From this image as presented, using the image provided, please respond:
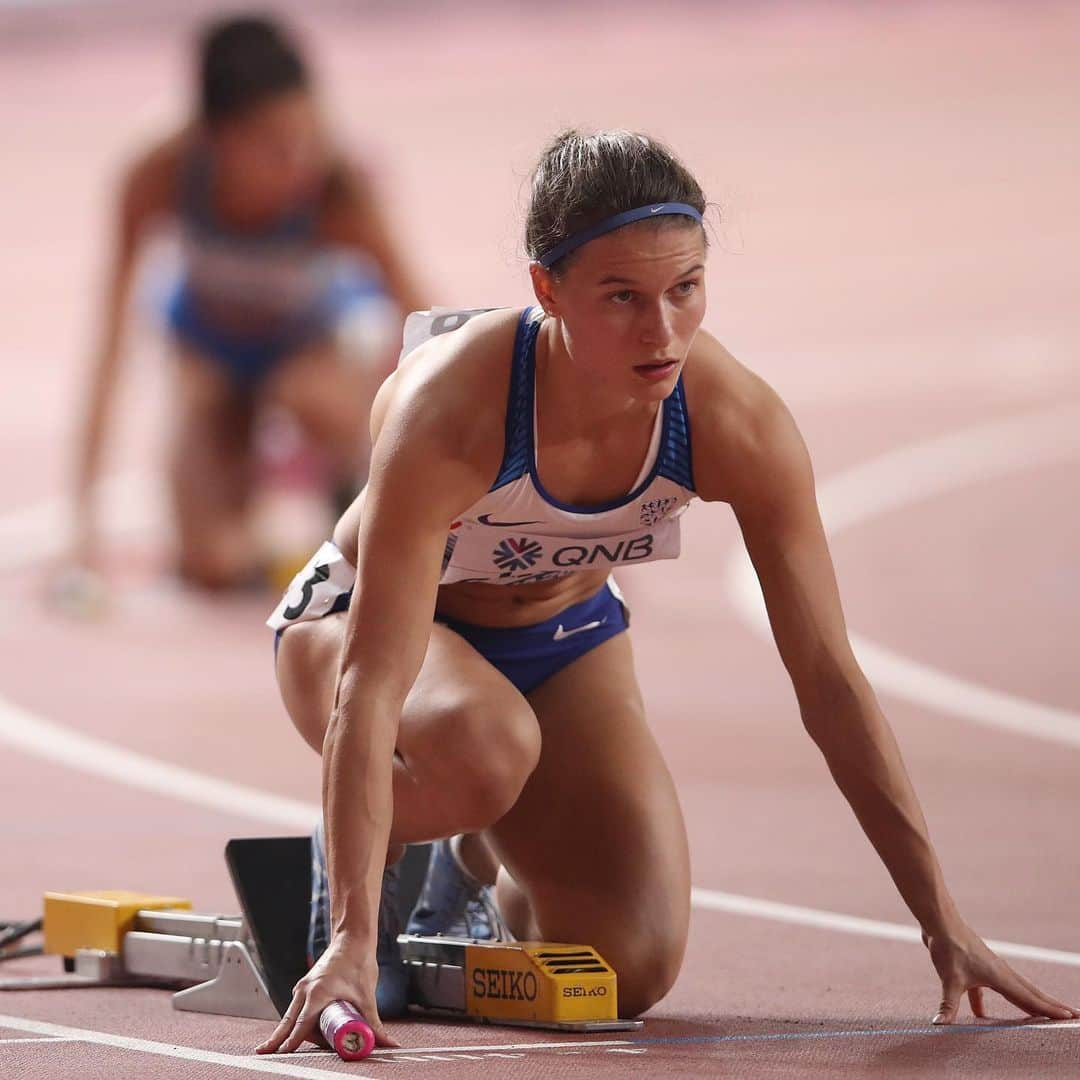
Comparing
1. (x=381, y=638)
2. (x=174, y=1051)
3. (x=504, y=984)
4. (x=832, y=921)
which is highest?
(x=381, y=638)

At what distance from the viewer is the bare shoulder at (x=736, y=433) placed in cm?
370

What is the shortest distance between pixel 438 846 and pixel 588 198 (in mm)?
1440

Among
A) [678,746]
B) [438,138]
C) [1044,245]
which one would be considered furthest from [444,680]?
[438,138]

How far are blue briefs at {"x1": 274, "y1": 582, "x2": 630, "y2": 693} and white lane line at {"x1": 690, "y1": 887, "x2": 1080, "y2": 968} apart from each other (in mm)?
633

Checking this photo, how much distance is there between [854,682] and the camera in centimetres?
375

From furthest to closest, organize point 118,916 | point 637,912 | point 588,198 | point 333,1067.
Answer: point 118,916
point 637,912
point 588,198
point 333,1067

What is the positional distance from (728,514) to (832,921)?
6417 mm

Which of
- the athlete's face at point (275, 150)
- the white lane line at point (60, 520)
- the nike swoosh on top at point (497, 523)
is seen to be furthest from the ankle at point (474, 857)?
the white lane line at point (60, 520)

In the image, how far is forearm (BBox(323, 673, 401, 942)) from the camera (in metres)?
3.46

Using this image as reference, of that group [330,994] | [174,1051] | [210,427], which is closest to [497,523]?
[330,994]

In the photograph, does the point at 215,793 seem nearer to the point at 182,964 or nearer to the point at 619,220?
the point at 182,964

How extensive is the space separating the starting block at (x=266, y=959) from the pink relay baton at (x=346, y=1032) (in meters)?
0.51

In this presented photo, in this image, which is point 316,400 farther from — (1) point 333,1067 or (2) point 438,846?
(1) point 333,1067

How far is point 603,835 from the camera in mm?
4207
